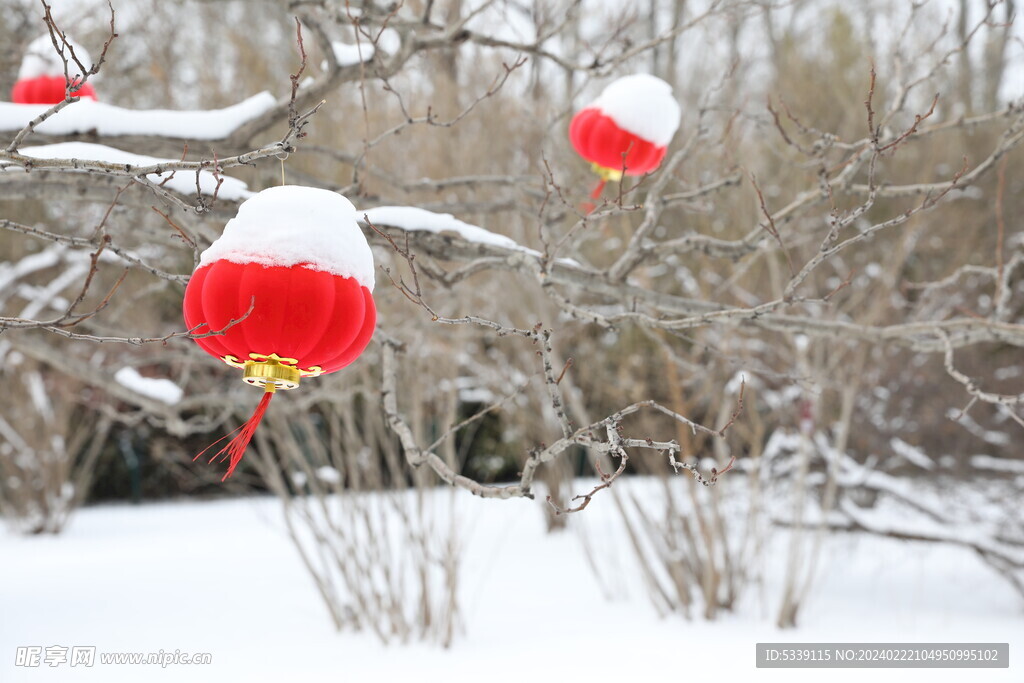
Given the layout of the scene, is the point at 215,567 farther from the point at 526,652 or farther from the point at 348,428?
the point at 526,652

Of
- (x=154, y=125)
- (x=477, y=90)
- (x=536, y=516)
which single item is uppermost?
(x=477, y=90)

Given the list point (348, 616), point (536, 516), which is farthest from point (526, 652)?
point (536, 516)

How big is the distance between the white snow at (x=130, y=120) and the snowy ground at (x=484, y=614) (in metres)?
2.56

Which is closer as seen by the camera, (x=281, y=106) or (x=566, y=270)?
(x=566, y=270)

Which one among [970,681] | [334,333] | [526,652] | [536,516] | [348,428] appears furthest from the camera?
[536,516]

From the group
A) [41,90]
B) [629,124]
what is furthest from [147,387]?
[629,124]

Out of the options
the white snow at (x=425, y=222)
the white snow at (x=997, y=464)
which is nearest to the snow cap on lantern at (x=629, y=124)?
the white snow at (x=425, y=222)

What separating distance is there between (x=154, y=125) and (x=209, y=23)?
5.92 m

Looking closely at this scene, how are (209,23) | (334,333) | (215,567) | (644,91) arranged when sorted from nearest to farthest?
(334,333) < (644,91) < (215,567) < (209,23)

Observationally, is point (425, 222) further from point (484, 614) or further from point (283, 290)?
point (484, 614)

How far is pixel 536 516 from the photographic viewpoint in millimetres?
8578

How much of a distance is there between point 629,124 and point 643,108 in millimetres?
64

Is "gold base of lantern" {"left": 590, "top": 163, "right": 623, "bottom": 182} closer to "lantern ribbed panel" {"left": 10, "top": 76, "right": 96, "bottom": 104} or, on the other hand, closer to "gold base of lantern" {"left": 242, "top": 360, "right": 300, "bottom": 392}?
"gold base of lantern" {"left": 242, "top": 360, "right": 300, "bottom": 392}

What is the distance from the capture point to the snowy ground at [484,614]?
13.6 ft
